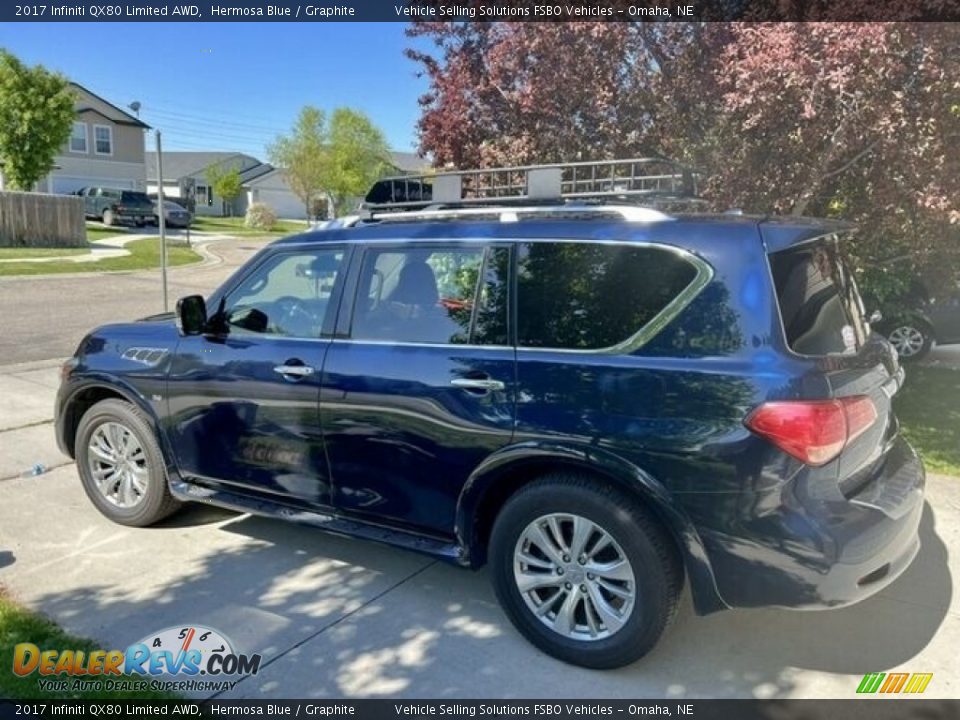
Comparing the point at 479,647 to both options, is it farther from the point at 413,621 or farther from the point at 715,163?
the point at 715,163

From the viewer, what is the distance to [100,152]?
42.0m

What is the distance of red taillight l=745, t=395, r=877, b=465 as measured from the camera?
2.56 metres

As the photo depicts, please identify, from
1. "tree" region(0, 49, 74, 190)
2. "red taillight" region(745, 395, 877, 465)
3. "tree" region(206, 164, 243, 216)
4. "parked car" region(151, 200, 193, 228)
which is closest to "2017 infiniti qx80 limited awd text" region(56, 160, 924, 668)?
"red taillight" region(745, 395, 877, 465)

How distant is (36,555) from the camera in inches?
153

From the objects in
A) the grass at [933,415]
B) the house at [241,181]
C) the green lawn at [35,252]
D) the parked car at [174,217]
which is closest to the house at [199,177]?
the house at [241,181]

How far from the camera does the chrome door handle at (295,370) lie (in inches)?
139

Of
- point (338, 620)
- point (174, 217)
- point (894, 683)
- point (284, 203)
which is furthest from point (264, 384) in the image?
→ point (284, 203)

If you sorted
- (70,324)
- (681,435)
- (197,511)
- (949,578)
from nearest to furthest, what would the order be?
1. (681,435)
2. (949,578)
3. (197,511)
4. (70,324)

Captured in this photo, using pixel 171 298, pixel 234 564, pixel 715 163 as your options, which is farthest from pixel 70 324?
pixel 715 163

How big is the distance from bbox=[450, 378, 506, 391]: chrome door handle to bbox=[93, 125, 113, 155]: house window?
150 feet

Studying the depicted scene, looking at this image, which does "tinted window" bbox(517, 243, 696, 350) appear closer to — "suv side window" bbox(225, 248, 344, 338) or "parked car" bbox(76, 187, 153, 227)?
"suv side window" bbox(225, 248, 344, 338)

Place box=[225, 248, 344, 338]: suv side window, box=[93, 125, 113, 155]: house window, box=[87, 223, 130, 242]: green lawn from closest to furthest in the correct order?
box=[225, 248, 344, 338]: suv side window, box=[87, 223, 130, 242]: green lawn, box=[93, 125, 113, 155]: house window

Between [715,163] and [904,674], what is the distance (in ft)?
11.9

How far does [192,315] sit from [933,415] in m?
6.34
